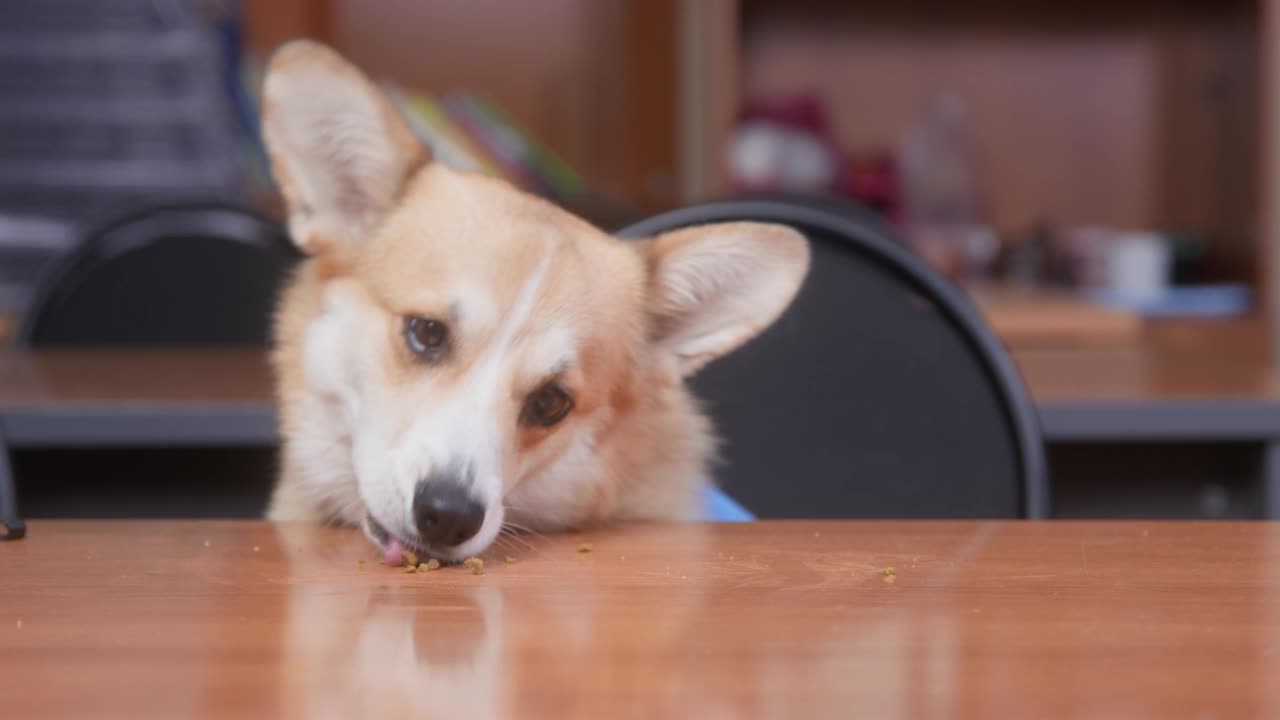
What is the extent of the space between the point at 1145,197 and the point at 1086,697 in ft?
10.9

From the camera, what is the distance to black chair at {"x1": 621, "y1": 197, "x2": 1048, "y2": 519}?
1150 millimetres

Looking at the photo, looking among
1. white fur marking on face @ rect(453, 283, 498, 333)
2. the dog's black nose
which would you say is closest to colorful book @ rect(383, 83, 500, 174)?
white fur marking on face @ rect(453, 283, 498, 333)

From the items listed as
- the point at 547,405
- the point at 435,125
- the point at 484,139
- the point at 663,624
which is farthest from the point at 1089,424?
the point at 484,139

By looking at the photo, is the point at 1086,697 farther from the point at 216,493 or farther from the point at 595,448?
the point at 216,493

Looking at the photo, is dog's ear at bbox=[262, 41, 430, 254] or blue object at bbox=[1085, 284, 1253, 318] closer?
dog's ear at bbox=[262, 41, 430, 254]

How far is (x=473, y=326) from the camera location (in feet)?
2.88

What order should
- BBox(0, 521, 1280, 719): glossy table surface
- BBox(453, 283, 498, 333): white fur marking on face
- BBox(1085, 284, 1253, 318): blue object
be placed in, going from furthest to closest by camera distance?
BBox(1085, 284, 1253, 318): blue object, BBox(453, 283, 498, 333): white fur marking on face, BBox(0, 521, 1280, 719): glossy table surface

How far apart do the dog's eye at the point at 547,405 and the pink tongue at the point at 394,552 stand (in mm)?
163

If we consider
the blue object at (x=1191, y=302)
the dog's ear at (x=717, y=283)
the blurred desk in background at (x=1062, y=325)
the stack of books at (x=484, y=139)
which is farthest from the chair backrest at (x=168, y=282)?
the blue object at (x=1191, y=302)

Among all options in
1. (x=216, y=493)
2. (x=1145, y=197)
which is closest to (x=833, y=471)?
(x=216, y=493)

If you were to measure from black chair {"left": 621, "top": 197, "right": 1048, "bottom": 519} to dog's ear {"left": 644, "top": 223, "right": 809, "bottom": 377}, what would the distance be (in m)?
0.16

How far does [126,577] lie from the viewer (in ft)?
2.11

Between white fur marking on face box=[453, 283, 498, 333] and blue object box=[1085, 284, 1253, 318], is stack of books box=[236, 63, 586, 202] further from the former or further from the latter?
white fur marking on face box=[453, 283, 498, 333]

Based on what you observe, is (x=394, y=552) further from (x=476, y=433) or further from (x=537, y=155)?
(x=537, y=155)
